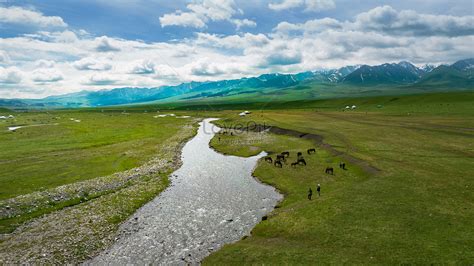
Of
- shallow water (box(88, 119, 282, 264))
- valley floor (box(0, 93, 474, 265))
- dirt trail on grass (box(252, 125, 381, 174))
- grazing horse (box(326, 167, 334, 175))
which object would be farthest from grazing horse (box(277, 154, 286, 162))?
grazing horse (box(326, 167, 334, 175))

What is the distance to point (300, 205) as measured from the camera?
132 feet

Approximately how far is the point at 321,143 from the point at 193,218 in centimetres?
5212

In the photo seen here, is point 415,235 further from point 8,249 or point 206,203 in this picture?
point 8,249

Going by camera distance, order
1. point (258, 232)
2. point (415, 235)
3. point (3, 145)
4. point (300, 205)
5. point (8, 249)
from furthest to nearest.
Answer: point (3, 145) < point (300, 205) < point (258, 232) < point (8, 249) < point (415, 235)

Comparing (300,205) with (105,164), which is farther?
(105,164)

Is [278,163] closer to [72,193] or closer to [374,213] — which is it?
[374,213]

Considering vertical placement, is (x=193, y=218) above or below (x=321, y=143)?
below

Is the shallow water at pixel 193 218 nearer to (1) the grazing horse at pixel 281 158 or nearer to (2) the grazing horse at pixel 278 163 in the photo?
(2) the grazing horse at pixel 278 163

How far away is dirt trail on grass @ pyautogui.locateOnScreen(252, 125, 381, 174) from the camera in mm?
54469

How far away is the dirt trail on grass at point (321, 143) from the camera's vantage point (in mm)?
54469

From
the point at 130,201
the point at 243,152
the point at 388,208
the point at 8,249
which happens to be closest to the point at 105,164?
the point at 130,201

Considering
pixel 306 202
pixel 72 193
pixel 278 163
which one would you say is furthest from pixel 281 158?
pixel 72 193

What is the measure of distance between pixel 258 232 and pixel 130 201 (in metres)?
21.6

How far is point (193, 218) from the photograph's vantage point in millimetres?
39531
